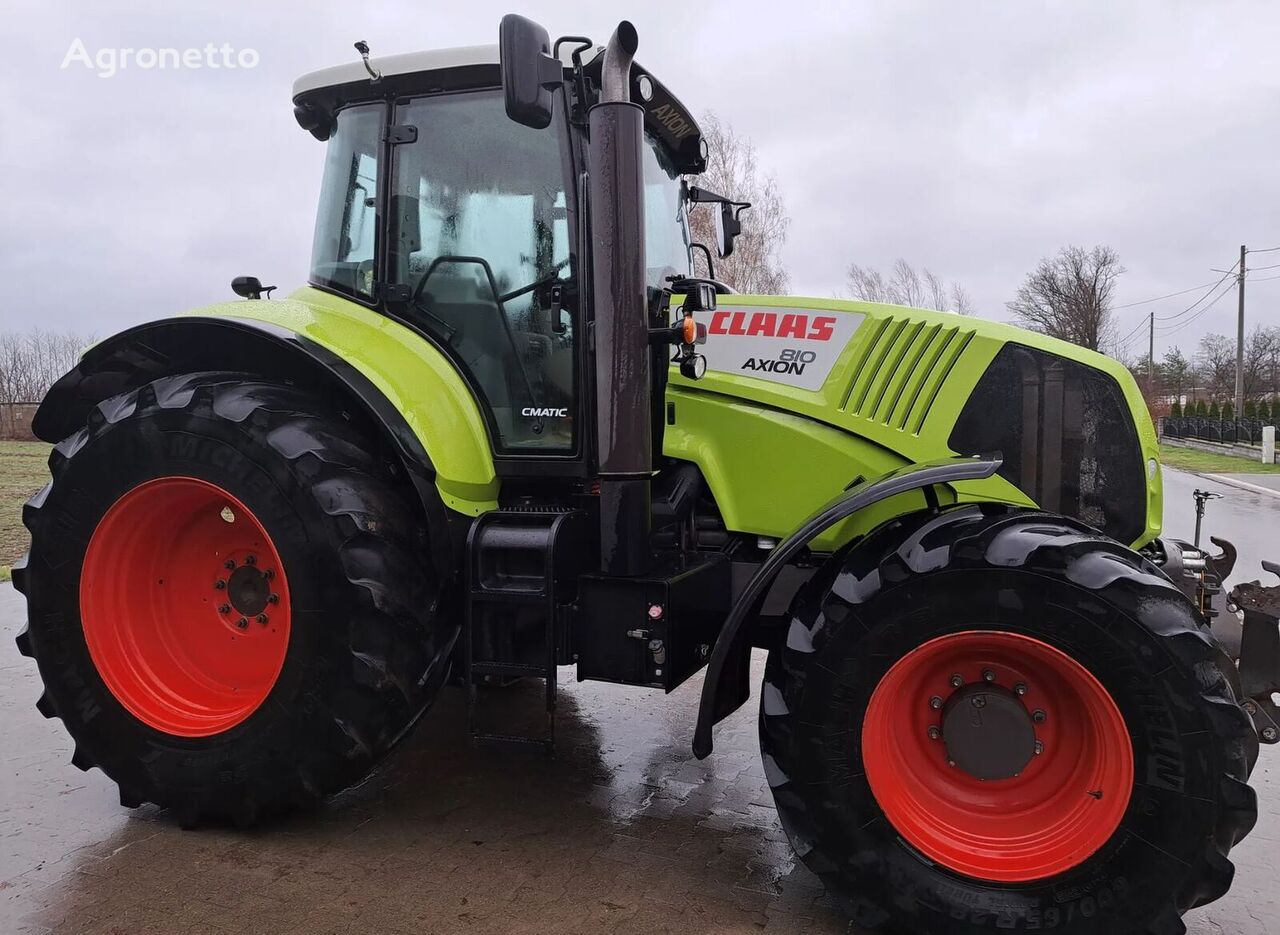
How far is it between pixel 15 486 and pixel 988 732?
50.9 ft

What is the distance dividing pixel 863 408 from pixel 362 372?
5.69 feet

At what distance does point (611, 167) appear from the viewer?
2889 mm

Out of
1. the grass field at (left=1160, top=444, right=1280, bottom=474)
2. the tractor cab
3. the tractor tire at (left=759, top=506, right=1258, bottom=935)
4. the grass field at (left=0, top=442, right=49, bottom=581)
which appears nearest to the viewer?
the tractor tire at (left=759, top=506, right=1258, bottom=935)

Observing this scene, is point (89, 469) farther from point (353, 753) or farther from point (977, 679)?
point (977, 679)

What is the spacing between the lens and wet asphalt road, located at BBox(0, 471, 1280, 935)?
2.67 metres

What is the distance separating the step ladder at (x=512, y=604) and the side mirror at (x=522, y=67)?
4.26ft

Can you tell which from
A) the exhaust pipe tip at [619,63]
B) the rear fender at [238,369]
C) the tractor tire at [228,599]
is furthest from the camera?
the rear fender at [238,369]

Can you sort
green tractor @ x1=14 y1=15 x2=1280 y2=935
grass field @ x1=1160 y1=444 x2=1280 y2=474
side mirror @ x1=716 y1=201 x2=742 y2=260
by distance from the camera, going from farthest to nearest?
grass field @ x1=1160 y1=444 x2=1280 y2=474
side mirror @ x1=716 y1=201 x2=742 y2=260
green tractor @ x1=14 y1=15 x2=1280 y2=935

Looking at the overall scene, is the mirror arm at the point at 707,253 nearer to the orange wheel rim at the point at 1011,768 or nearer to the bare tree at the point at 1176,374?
the orange wheel rim at the point at 1011,768

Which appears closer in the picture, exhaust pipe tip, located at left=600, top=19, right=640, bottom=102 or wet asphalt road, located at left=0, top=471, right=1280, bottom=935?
wet asphalt road, located at left=0, top=471, right=1280, bottom=935

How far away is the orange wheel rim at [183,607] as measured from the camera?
3309 millimetres

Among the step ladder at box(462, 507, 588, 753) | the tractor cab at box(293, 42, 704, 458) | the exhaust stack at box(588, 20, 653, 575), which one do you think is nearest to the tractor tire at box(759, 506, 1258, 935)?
the exhaust stack at box(588, 20, 653, 575)

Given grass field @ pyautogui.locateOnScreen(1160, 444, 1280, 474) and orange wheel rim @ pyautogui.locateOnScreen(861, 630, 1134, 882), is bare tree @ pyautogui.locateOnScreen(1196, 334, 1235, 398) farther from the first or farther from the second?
orange wheel rim @ pyautogui.locateOnScreen(861, 630, 1134, 882)

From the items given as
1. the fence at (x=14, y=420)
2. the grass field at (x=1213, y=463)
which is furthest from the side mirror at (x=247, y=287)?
the fence at (x=14, y=420)
